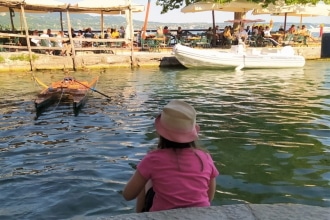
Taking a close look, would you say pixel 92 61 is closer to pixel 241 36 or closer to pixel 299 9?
pixel 241 36

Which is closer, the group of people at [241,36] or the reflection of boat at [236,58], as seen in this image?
the reflection of boat at [236,58]

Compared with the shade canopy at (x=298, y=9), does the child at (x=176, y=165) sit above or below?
below

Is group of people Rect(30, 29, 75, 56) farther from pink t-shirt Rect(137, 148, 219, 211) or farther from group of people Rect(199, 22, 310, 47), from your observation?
pink t-shirt Rect(137, 148, 219, 211)

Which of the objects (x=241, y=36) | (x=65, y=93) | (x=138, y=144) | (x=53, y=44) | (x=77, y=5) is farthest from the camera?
(x=241, y=36)

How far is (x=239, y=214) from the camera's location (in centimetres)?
295

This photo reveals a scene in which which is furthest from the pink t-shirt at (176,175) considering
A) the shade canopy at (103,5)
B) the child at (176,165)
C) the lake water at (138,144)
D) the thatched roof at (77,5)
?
the shade canopy at (103,5)

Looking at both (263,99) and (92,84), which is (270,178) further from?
(92,84)

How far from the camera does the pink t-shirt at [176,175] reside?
3006 mm

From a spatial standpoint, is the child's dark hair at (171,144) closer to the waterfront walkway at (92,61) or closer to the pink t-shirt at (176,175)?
the pink t-shirt at (176,175)

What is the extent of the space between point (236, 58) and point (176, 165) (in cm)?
1860

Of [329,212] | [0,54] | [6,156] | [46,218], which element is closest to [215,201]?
[46,218]

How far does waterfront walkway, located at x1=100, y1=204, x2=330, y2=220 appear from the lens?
9.41 ft

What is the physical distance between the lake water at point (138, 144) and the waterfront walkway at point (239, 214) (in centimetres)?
225

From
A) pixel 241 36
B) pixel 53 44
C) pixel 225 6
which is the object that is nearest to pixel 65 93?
pixel 53 44
